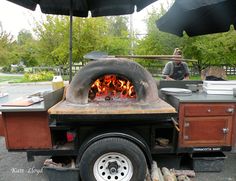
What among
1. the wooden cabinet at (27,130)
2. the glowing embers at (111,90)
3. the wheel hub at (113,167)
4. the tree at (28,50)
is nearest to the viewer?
the wheel hub at (113,167)

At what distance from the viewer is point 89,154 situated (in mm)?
2414

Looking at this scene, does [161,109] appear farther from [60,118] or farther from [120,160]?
[60,118]

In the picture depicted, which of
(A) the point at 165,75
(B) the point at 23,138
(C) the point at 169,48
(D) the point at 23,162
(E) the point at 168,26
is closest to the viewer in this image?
(B) the point at 23,138

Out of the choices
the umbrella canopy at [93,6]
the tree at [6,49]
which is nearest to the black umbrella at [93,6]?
the umbrella canopy at [93,6]

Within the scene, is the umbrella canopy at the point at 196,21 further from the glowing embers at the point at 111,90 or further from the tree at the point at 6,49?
the tree at the point at 6,49

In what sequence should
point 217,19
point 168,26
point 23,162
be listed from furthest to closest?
1. point 168,26
2. point 217,19
3. point 23,162

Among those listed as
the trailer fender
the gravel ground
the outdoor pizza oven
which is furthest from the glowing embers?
the gravel ground

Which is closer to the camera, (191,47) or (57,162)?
(57,162)

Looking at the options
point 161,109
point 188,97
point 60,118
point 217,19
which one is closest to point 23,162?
point 60,118

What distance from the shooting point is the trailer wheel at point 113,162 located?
2.42 m

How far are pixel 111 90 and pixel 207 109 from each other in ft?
4.43

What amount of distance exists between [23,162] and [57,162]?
776 millimetres

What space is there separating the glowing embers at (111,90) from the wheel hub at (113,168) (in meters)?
0.82

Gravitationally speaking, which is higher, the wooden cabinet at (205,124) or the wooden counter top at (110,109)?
the wooden counter top at (110,109)
